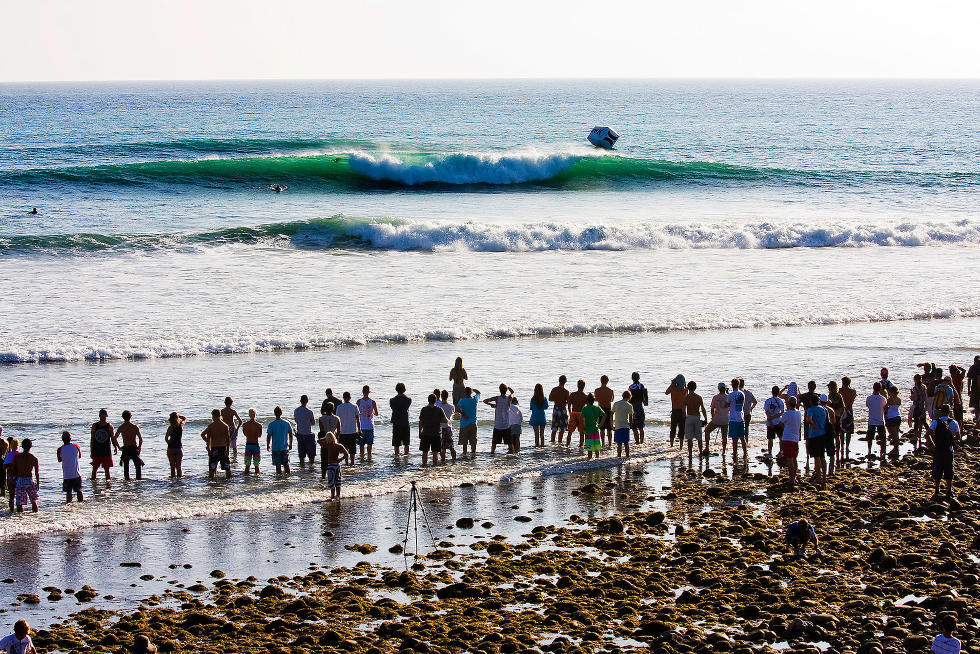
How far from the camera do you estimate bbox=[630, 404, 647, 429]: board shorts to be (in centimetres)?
1501

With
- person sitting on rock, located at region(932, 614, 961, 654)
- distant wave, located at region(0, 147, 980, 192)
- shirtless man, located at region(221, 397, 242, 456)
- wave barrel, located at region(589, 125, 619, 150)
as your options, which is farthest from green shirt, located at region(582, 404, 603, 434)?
wave barrel, located at region(589, 125, 619, 150)

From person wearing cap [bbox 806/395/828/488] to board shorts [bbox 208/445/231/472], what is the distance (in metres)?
7.39

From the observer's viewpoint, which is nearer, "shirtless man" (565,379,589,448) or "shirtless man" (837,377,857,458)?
"shirtless man" (837,377,857,458)

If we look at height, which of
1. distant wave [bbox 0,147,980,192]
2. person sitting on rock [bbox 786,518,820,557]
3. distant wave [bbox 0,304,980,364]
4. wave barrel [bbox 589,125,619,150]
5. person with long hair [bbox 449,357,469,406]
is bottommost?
person sitting on rock [bbox 786,518,820,557]

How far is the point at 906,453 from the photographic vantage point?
14719 mm

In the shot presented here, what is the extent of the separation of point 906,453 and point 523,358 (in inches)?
282

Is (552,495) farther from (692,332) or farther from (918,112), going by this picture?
(918,112)

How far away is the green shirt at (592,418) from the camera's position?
14.7 metres

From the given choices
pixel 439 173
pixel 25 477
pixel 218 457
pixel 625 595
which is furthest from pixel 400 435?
pixel 439 173

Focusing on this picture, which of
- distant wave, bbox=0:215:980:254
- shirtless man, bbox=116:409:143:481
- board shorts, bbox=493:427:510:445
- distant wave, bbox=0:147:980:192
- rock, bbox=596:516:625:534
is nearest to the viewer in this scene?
rock, bbox=596:516:625:534

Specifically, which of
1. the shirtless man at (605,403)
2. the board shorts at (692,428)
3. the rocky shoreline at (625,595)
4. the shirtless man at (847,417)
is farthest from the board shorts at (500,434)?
the shirtless man at (847,417)

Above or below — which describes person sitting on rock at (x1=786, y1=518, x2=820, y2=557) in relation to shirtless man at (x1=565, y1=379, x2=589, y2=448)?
below

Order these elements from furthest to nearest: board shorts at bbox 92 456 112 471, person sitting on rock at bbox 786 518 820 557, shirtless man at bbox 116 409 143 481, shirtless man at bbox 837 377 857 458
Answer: shirtless man at bbox 837 377 857 458
shirtless man at bbox 116 409 143 481
board shorts at bbox 92 456 112 471
person sitting on rock at bbox 786 518 820 557

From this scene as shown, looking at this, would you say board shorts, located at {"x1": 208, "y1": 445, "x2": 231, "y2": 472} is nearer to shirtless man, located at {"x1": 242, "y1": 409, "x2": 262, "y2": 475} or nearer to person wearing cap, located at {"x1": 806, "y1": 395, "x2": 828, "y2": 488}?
shirtless man, located at {"x1": 242, "y1": 409, "x2": 262, "y2": 475}
